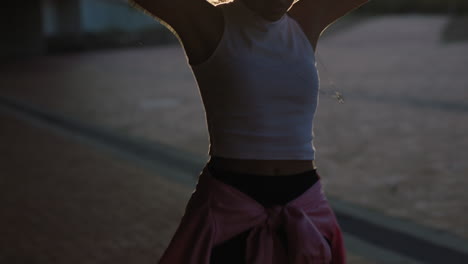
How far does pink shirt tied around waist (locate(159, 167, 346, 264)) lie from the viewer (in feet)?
5.17

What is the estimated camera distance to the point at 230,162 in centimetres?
161

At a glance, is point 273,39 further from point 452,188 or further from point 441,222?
point 452,188

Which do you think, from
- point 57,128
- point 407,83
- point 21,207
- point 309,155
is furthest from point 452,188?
point 407,83

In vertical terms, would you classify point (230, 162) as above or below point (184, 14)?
below

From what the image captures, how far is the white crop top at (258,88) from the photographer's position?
153 cm

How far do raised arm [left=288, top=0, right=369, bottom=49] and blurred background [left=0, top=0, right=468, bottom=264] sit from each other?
135 mm

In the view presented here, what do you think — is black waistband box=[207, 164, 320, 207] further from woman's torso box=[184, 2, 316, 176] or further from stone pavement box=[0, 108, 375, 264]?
stone pavement box=[0, 108, 375, 264]

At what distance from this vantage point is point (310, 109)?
1624 mm

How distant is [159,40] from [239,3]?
24.9 m

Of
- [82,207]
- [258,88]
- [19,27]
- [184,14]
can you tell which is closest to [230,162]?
[258,88]

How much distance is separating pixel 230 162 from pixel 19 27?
22.6 metres

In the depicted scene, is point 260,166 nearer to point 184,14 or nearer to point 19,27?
point 184,14

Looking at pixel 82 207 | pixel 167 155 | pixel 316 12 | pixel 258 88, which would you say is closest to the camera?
pixel 258 88

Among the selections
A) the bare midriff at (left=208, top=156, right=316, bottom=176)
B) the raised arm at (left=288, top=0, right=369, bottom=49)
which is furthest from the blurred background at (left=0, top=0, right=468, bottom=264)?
the bare midriff at (left=208, top=156, right=316, bottom=176)
